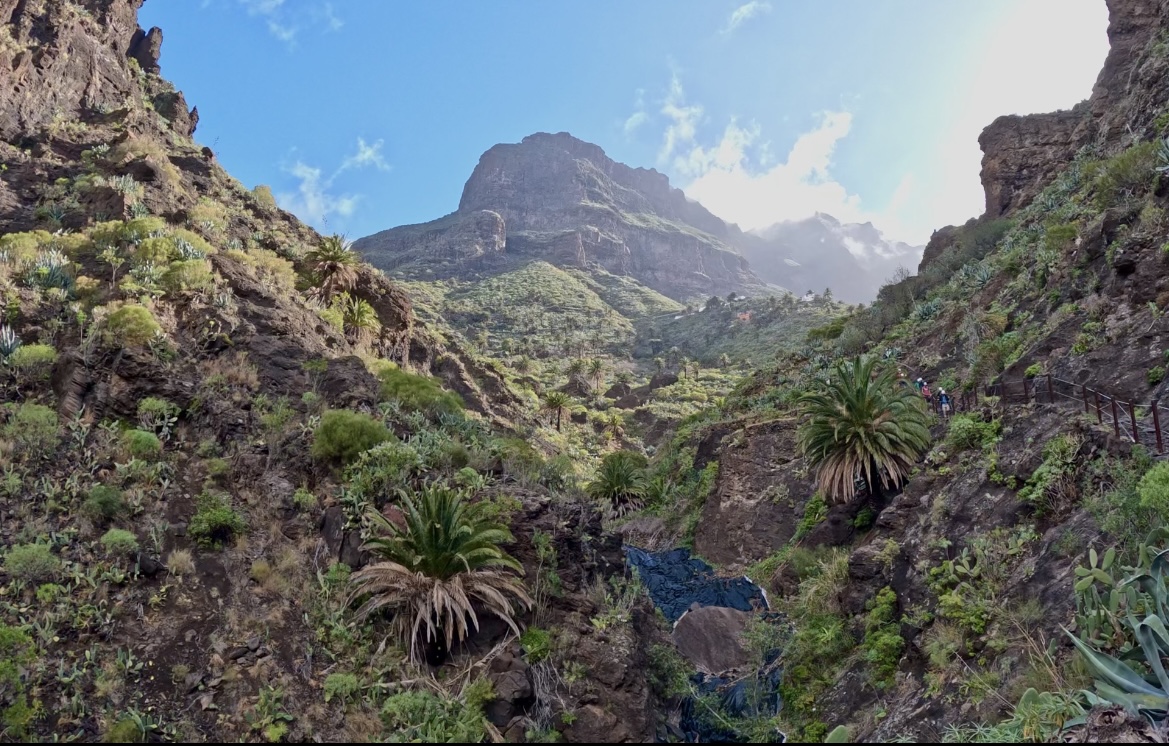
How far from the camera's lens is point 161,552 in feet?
36.0

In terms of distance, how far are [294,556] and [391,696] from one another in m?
3.49

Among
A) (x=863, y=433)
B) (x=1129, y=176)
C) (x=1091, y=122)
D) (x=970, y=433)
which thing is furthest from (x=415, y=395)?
(x=1091, y=122)

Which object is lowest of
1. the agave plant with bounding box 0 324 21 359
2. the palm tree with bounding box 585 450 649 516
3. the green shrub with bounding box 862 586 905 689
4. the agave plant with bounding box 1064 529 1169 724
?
the green shrub with bounding box 862 586 905 689

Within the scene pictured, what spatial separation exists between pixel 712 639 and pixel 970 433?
25.8 feet

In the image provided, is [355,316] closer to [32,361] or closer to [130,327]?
[130,327]

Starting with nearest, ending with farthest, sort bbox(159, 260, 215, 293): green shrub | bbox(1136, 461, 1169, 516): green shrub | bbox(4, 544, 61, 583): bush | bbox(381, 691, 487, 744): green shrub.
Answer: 1. bbox(1136, 461, 1169, 516): green shrub
2. bbox(381, 691, 487, 744): green shrub
3. bbox(4, 544, 61, 583): bush
4. bbox(159, 260, 215, 293): green shrub

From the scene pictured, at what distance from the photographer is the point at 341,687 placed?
9828mm

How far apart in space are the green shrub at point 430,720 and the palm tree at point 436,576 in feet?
2.83

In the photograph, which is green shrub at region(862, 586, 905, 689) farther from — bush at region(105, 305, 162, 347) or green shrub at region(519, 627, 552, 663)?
bush at region(105, 305, 162, 347)

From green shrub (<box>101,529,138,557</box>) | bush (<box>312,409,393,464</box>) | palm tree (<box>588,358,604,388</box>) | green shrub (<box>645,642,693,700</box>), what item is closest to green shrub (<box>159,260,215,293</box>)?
bush (<box>312,409,393,464</box>)

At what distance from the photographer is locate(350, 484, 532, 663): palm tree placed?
35.3 feet

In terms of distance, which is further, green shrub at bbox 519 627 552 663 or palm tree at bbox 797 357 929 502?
palm tree at bbox 797 357 929 502

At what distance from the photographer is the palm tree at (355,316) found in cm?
2402

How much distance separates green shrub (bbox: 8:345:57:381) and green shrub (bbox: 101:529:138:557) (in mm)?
4903
